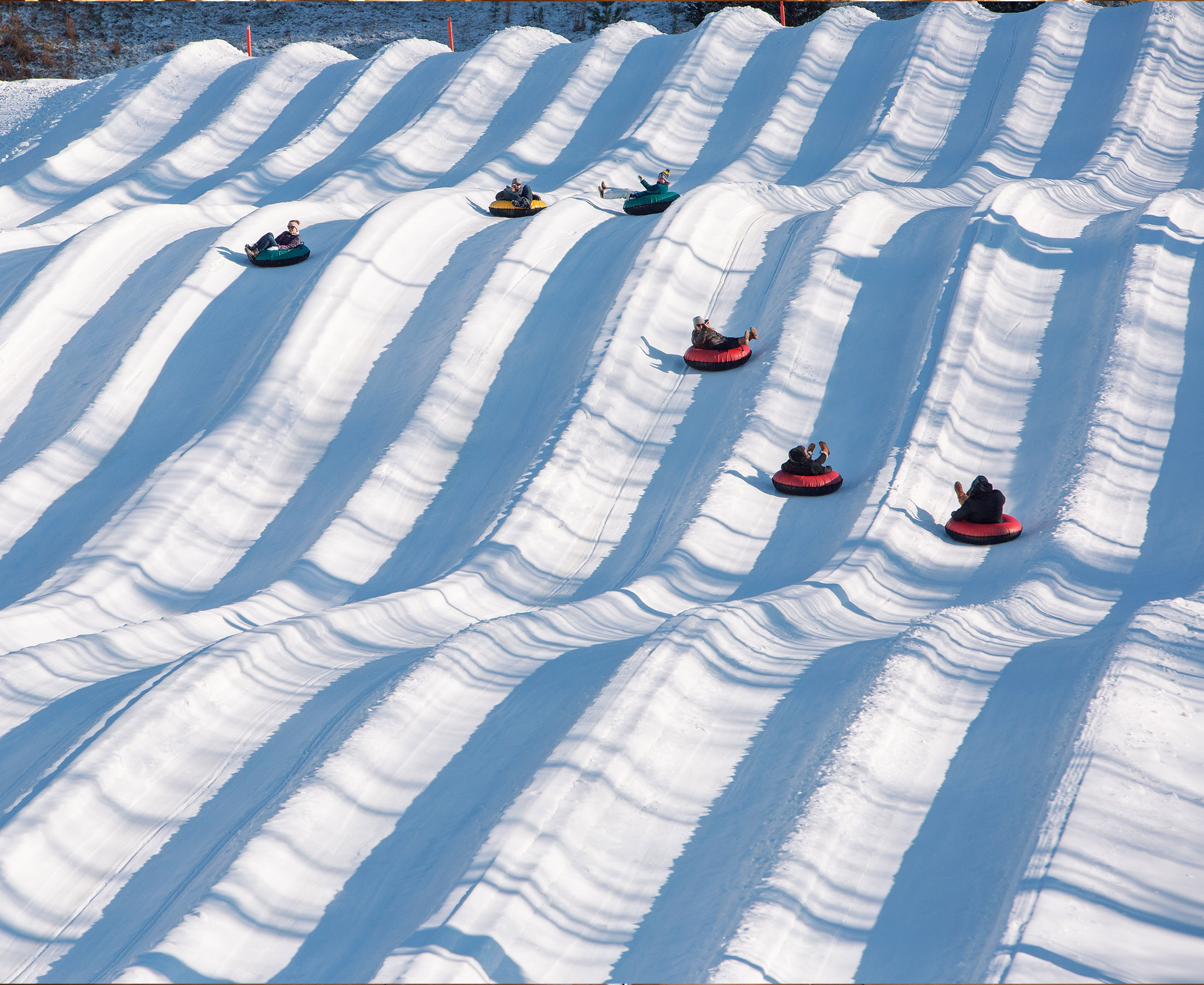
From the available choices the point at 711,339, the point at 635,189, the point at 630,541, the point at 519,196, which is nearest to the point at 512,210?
the point at 519,196

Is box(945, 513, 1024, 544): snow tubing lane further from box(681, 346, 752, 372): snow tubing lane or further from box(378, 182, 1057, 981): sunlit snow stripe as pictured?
box(681, 346, 752, 372): snow tubing lane

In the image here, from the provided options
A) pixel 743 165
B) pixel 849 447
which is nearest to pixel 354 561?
pixel 849 447

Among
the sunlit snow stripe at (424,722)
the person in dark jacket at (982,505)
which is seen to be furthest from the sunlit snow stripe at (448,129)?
the person in dark jacket at (982,505)

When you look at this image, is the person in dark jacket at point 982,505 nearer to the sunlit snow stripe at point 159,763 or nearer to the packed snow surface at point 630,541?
the packed snow surface at point 630,541

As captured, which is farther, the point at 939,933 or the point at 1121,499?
the point at 1121,499

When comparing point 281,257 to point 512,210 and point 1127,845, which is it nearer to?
point 512,210

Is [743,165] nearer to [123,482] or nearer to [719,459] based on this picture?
[719,459]
